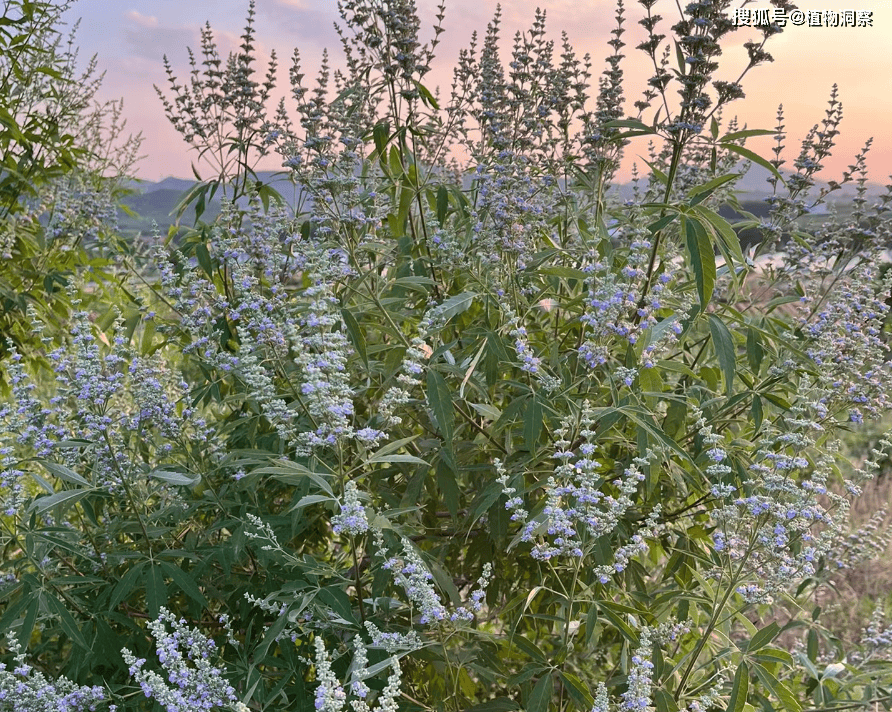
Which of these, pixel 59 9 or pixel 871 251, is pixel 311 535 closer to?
pixel 871 251

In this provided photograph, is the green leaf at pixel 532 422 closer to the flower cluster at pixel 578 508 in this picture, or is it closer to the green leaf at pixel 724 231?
the flower cluster at pixel 578 508

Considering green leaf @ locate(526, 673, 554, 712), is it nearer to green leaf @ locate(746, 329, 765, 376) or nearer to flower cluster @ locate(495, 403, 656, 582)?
flower cluster @ locate(495, 403, 656, 582)

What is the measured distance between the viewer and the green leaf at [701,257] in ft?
7.42

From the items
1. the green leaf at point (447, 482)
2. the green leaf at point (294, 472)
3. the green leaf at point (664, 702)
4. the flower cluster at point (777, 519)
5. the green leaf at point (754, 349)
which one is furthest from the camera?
the green leaf at point (754, 349)

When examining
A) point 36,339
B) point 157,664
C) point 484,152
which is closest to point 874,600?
point 484,152

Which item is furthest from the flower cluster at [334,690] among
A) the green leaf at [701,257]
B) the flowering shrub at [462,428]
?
the green leaf at [701,257]

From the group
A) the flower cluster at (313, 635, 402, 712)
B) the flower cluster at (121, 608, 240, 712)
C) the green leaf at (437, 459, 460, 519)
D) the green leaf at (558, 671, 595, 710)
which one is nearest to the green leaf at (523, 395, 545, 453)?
the green leaf at (437, 459, 460, 519)

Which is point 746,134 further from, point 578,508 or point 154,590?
point 154,590

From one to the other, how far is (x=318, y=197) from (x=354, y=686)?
70.2 inches

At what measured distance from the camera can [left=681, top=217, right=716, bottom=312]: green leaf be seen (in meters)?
2.26

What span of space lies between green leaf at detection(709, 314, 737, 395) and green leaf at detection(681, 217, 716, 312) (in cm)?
24

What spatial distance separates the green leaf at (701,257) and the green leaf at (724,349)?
24 cm

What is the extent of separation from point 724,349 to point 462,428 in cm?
102

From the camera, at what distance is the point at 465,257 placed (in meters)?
3.24
